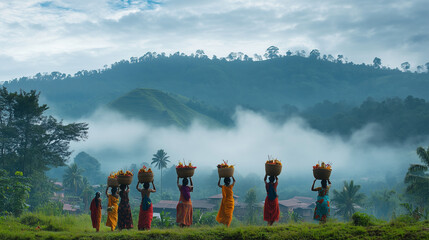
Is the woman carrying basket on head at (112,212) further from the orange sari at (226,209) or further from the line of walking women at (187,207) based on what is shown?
the orange sari at (226,209)

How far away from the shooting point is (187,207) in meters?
15.8

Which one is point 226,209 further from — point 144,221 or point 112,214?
point 112,214

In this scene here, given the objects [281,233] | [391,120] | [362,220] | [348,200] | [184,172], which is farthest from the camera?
[391,120]

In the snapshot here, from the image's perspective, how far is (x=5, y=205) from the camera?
68.4ft

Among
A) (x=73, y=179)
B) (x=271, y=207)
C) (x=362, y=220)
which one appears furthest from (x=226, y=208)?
(x=73, y=179)

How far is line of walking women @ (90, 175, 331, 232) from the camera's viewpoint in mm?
14969

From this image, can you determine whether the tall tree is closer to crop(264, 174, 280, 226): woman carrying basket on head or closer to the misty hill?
crop(264, 174, 280, 226): woman carrying basket on head

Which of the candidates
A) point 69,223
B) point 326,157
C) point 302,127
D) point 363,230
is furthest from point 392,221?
point 302,127

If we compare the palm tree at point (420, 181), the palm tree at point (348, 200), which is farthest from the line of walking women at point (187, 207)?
the palm tree at point (348, 200)

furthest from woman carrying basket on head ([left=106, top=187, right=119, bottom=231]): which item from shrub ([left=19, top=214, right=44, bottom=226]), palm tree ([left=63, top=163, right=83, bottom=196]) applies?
palm tree ([left=63, top=163, right=83, bottom=196])

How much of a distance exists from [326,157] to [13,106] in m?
156

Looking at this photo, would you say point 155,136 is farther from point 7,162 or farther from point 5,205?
point 5,205

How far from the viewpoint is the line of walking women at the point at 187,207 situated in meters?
15.0

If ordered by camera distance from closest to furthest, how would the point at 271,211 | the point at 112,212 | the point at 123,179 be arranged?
the point at 271,211, the point at 123,179, the point at 112,212
